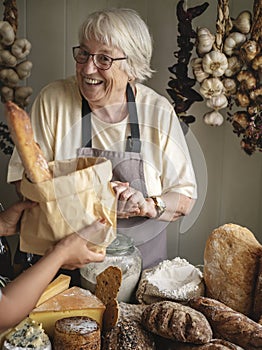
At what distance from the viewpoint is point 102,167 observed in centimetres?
70

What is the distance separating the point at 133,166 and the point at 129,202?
1.08 feet

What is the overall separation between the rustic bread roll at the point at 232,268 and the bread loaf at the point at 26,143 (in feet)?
1.76

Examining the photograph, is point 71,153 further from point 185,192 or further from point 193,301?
point 193,301

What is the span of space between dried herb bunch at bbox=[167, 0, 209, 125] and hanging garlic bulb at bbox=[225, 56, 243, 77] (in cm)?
11

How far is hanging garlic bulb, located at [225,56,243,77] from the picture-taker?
154 centimetres

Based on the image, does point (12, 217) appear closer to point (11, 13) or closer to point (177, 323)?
point (177, 323)

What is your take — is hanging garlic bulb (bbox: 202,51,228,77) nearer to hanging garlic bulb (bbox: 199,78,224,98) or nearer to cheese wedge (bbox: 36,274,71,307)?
hanging garlic bulb (bbox: 199,78,224,98)

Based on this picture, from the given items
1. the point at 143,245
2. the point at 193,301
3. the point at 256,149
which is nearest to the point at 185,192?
the point at 143,245

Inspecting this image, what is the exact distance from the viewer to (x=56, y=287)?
3.54 ft

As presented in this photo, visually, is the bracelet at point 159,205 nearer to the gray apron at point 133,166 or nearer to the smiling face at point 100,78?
the gray apron at point 133,166

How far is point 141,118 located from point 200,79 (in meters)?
0.25

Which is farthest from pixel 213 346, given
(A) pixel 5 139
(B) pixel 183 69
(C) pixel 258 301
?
(A) pixel 5 139

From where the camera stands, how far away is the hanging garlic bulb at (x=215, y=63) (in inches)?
59.5

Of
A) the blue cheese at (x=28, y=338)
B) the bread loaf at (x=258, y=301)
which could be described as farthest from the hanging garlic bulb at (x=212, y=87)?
the blue cheese at (x=28, y=338)
